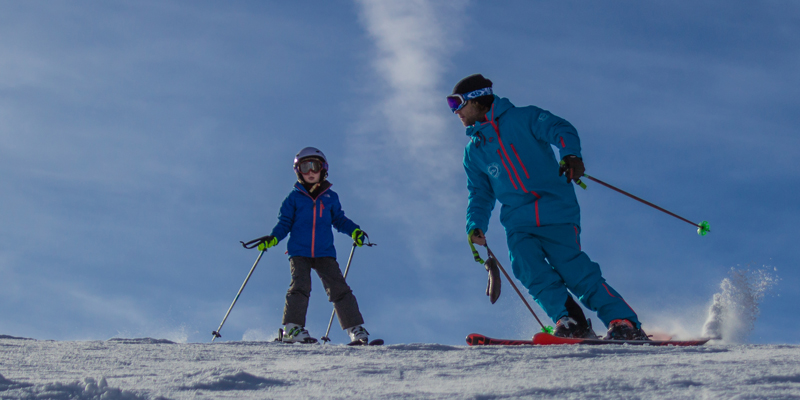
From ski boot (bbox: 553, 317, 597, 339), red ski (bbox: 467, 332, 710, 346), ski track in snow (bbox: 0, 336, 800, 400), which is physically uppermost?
ski boot (bbox: 553, 317, 597, 339)

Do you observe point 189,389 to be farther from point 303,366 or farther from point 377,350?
point 377,350

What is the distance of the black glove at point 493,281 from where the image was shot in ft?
15.2

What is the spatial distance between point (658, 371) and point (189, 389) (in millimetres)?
1646

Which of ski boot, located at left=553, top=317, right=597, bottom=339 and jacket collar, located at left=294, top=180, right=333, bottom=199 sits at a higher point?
jacket collar, located at left=294, top=180, right=333, bottom=199

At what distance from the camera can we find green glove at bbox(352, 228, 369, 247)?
6238 millimetres

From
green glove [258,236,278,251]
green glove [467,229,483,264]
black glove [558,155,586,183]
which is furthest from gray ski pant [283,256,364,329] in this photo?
black glove [558,155,586,183]

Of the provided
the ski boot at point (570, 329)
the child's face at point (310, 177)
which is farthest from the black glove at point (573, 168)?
the child's face at point (310, 177)

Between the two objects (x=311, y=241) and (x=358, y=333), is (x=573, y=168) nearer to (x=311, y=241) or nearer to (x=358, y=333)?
(x=358, y=333)

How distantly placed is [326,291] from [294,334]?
584 millimetres

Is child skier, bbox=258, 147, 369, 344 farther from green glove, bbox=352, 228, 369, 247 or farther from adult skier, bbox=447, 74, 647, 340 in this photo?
adult skier, bbox=447, 74, 647, 340

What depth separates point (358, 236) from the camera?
6.25 meters

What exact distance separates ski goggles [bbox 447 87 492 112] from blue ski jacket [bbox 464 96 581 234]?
139 mm

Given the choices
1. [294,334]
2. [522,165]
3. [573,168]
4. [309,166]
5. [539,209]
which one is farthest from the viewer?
[309,166]

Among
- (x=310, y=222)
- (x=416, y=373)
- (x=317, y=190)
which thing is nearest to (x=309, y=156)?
(x=317, y=190)
